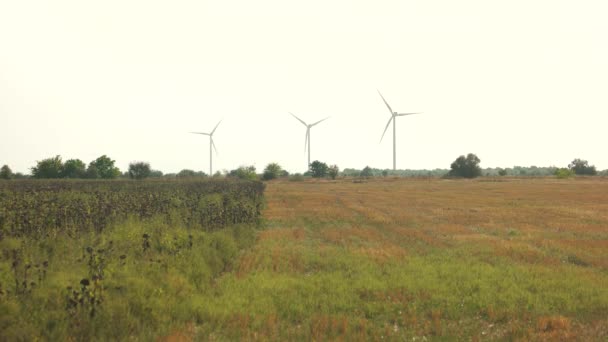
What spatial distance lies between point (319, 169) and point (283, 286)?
16923 centimetres

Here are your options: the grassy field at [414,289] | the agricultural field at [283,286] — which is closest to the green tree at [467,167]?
the grassy field at [414,289]

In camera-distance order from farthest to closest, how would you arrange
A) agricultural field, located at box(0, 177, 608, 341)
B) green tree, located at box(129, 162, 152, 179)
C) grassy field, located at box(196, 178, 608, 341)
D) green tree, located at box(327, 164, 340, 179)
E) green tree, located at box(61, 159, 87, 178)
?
1. green tree, located at box(327, 164, 340, 179)
2. green tree, located at box(129, 162, 152, 179)
3. green tree, located at box(61, 159, 87, 178)
4. grassy field, located at box(196, 178, 608, 341)
5. agricultural field, located at box(0, 177, 608, 341)

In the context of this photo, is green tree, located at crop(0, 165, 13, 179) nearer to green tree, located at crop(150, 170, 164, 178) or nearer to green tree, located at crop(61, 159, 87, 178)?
green tree, located at crop(61, 159, 87, 178)

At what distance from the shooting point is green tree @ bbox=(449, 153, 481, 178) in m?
150

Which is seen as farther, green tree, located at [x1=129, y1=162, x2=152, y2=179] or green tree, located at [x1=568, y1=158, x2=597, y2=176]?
green tree, located at [x1=568, y1=158, x2=597, y2=176]

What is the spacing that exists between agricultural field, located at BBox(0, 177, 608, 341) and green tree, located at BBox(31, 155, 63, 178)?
12443 centimetres

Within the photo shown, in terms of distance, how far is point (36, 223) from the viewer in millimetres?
14688

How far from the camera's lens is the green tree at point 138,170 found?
140 meters

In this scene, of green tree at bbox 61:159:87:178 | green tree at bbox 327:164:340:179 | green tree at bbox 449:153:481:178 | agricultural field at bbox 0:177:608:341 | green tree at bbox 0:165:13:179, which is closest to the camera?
agricultural field at bbox 0:177:608:341

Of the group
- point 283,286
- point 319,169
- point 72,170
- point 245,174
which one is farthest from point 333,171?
point 283,286

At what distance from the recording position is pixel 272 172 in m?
172

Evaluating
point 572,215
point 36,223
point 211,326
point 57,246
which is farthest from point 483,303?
point 572,215

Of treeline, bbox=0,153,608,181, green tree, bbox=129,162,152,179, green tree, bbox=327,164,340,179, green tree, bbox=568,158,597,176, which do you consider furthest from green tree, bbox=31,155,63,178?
green tree, bbox=568,158,597,176

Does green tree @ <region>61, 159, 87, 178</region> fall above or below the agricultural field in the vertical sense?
above
